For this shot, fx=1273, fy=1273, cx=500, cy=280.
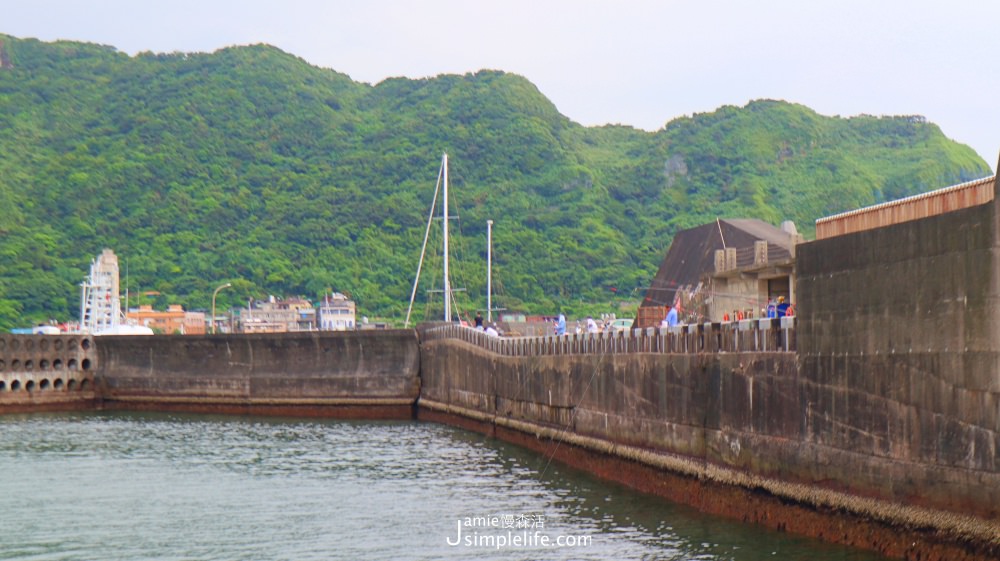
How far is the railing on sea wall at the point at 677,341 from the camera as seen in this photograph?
76.8ft

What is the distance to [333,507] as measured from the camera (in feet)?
95.0

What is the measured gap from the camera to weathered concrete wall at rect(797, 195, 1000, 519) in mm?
16544

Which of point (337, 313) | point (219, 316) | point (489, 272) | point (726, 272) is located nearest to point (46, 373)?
point (489, 272)

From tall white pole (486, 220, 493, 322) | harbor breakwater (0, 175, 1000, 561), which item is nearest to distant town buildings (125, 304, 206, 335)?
tall white pole (486, 220, 493, 322)

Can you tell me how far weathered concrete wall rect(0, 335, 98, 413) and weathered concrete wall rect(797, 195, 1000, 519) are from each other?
4740 centimetres

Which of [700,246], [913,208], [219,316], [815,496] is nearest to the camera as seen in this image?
[913,208]

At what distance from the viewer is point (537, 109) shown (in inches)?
6014

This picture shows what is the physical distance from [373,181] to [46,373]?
7824 centimetres

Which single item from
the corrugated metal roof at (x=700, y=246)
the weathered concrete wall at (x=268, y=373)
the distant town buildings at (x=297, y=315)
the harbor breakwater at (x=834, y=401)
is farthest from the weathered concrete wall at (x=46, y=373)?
the distant town buildings at (x=297, y=315)

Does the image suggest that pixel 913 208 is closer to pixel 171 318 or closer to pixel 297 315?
pixel 297 315

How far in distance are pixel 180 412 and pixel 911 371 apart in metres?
47.6

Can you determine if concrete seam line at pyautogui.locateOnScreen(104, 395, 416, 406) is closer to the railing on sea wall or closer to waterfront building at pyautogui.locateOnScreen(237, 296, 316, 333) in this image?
the railing on sea wall

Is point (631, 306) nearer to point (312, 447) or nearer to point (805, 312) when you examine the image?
point (312, 447)

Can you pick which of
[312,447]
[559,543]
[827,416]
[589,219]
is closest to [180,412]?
[312,447]
